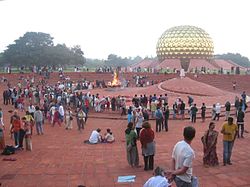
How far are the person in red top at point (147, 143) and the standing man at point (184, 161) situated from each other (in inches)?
132

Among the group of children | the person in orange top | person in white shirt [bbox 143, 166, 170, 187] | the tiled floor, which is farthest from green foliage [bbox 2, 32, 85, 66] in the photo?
person in white shirt [bbox 143, 166, 170, 187]

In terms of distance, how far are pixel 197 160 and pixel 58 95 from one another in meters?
15.1

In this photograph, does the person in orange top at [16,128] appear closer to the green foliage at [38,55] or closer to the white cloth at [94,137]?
the white cloth at [94,137]

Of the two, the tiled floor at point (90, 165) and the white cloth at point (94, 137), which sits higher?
the white cloth at point (94, 137)

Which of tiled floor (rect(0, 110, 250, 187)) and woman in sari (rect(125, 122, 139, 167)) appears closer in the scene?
tiled floor (rect(0, 110, 250, 187))

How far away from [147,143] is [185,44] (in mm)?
46719

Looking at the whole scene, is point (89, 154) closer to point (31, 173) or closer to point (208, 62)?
point (31, 173)

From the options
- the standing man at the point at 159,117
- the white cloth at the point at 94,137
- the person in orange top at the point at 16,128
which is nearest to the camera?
the person in orange top at the point at 16,128

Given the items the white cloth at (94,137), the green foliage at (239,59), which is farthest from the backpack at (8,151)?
the green foliage at (239,59)

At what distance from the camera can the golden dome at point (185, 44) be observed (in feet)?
175

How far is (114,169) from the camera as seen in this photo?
28.0 feet

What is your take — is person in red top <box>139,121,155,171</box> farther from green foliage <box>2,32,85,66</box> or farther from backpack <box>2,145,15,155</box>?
green foliage <box>2,32,85,66</box>

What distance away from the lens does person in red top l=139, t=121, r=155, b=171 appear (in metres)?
8.09

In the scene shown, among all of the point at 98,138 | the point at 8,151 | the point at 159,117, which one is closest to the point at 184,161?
the point at 8,151
